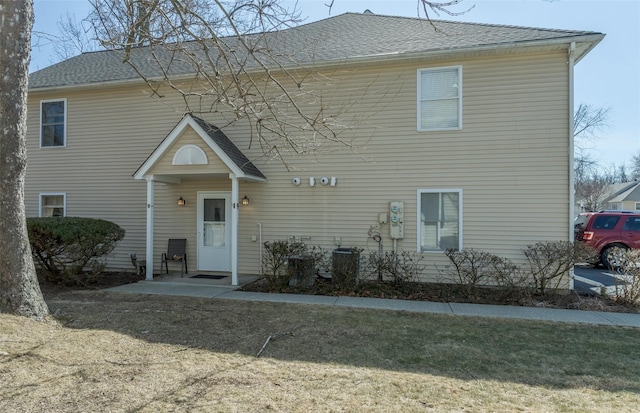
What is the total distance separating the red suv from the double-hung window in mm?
6257

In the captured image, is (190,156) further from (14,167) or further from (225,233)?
(14,167)

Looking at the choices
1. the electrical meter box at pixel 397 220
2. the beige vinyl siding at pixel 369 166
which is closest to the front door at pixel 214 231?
the beige vinyl siding at pixel 369 166

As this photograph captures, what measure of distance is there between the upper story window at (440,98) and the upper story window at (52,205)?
1061 cm

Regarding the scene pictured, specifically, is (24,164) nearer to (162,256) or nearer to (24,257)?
(24,257)

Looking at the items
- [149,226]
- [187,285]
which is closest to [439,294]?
[187,285]

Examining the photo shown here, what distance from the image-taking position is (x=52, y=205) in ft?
37.3

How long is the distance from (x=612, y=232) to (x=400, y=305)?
381 inches

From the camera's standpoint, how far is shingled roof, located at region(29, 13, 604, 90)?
8047 millimetres

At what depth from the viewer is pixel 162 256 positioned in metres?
10.2

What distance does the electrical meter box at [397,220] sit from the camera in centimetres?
884

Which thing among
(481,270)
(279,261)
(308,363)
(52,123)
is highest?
(52,123)

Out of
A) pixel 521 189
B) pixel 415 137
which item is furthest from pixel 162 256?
pixel 521 189

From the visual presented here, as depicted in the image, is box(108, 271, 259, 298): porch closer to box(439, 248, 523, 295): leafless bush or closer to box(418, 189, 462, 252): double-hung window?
box(418, 189, 462, 252): double-hung window

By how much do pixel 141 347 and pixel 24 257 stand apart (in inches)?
92.2
